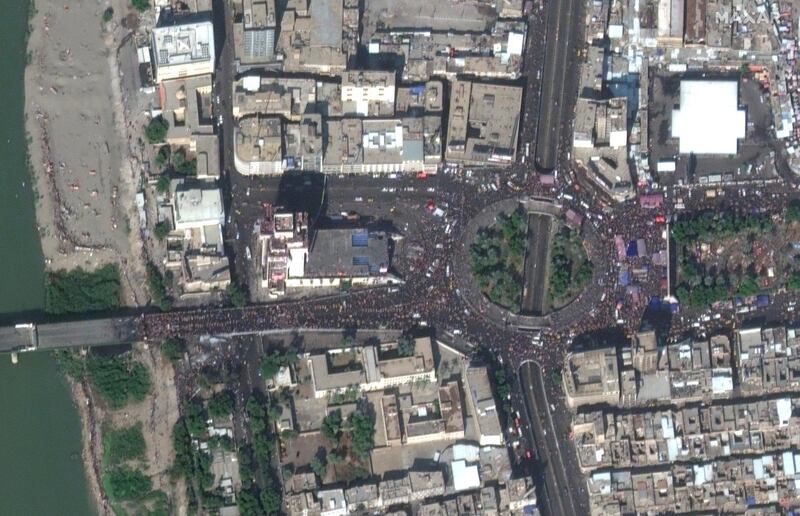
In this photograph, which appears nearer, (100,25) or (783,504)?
(783,504)

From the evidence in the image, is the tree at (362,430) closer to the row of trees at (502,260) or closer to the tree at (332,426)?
the tree at (332,426)

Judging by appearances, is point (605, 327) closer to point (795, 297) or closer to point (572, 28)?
point (795, 297)

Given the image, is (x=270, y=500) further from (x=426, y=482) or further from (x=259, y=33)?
(x=259, y=33)

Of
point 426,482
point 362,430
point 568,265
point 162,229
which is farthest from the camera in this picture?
point 568,265

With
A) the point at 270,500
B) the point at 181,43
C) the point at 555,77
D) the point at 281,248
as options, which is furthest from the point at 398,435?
the point at 181,43

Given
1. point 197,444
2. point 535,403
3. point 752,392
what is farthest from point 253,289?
point 752,392
